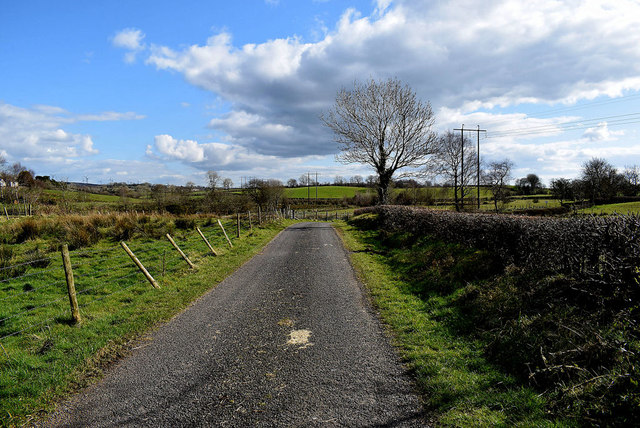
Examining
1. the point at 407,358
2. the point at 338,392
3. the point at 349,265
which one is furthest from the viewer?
the point at 349,265

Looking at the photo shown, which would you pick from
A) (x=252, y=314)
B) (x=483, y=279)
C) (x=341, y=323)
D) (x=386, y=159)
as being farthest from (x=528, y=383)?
(x=386, y=159)

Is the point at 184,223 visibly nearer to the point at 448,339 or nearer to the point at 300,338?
the point at 300,338

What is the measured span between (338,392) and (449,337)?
272cm

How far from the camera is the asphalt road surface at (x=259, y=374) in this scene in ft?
12.8

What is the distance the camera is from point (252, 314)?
752cm

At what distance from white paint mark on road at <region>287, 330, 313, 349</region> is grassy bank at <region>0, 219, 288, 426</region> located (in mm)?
2968

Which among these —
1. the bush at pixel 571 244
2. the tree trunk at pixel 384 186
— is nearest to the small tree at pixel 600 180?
the tree trunk at pixel 384 186

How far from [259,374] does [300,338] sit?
1.39m

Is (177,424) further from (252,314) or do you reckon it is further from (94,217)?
(94,217)

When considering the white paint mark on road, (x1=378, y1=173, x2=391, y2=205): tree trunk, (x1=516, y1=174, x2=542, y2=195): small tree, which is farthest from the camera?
(x1=516, y1=174, x2=542, y2=195): small tree

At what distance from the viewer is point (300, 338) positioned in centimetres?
613

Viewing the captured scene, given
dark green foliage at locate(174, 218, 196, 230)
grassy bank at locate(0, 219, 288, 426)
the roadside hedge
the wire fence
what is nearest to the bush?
the roadside hedge

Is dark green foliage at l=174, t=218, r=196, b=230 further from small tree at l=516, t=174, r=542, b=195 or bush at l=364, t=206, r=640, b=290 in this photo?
small tree at l=516, t=174, r=542, b=195

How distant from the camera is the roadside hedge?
5051 mm
